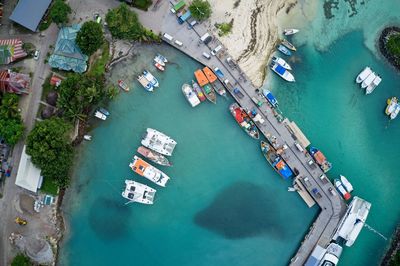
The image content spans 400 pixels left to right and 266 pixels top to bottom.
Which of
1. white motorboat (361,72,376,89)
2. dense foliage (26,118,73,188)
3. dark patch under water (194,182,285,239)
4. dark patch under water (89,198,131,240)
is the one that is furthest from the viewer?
white motorboat (361,72,376,89)

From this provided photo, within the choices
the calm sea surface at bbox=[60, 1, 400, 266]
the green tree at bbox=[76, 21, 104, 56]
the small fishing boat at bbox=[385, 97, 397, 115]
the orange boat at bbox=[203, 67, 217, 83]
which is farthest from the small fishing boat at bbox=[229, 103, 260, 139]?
the green tree at bbox=[76, 21, 104, 56]

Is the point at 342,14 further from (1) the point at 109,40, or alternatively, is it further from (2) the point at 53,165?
(2) the point at 53,165

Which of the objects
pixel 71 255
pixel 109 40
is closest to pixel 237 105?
pixel 109 40

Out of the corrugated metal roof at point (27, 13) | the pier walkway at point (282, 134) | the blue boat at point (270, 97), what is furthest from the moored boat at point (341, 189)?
the corrugated metal roof at point (27, 13)

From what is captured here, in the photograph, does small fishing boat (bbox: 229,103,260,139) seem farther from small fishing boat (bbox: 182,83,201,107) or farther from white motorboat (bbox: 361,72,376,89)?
white motorboat (bbox: 361,72,376,89)

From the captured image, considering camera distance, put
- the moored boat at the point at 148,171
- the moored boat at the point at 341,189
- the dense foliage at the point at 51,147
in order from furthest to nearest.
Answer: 1. the moored boat at the point at 341,189
2. the moored boat at the point at 148,171
3. the dense foliage at the point at 51,147

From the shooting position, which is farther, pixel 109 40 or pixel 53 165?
pixel 109 40

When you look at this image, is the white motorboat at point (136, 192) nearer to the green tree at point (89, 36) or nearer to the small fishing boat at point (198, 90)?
the small fishing boat at point (198, 90)
